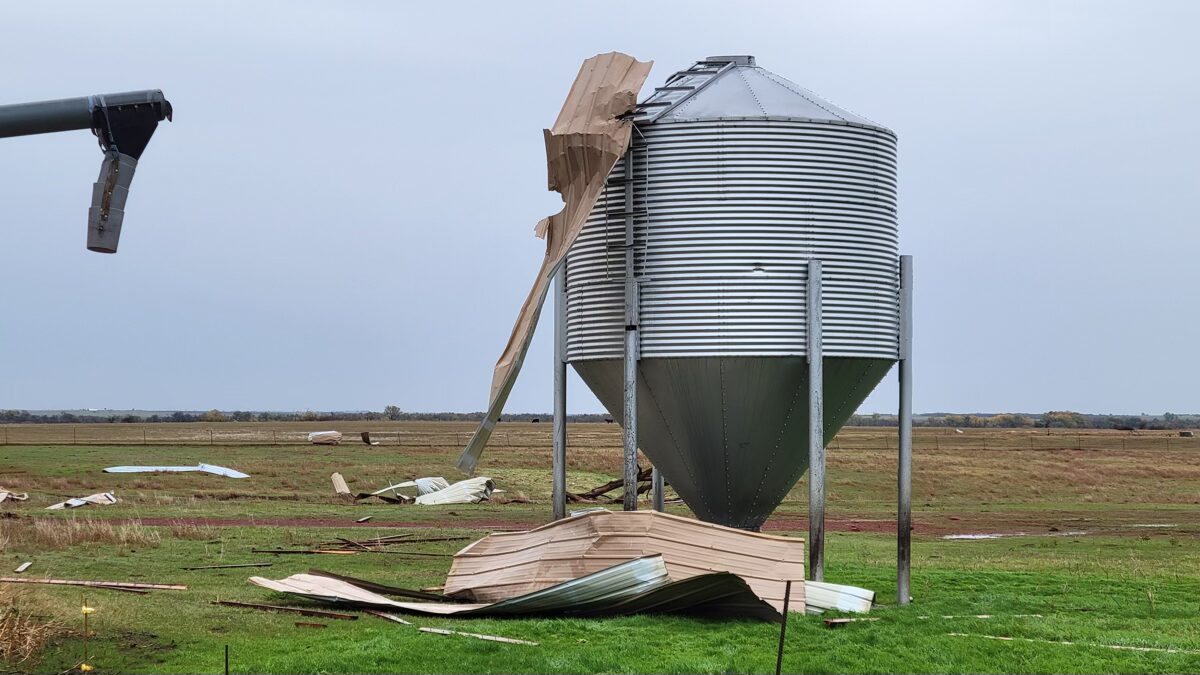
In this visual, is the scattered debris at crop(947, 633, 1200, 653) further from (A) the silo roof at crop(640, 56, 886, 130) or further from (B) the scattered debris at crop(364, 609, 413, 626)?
(A) the silo roof at crop(640, 56, 886, 130)

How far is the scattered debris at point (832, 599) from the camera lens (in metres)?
18.6

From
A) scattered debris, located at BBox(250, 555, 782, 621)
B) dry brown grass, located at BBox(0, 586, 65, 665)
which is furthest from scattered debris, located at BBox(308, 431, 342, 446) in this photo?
dry brown grass, located at BBox(0, 586, 65, 665)

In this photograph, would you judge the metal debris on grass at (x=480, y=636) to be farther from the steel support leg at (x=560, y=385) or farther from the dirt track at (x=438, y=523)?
the dirt track at (x=438, y=523)

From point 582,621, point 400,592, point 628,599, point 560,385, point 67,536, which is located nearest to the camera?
point 582,621

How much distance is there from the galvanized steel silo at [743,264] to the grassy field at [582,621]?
12.1ft

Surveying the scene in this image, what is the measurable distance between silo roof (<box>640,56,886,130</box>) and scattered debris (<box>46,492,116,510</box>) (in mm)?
23982

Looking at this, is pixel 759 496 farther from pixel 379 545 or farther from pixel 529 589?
pixel 379 545

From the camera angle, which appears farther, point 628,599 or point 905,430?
point 905,430

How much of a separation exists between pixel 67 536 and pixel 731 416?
1337 centimetres

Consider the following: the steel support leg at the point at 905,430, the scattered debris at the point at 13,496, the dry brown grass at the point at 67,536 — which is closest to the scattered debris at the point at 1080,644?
the steel support leg at the point at 905,430

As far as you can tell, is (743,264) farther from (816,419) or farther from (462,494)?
(462,494)

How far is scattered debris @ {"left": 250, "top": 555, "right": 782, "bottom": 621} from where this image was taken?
17.2 meters

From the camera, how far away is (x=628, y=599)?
17.5 m

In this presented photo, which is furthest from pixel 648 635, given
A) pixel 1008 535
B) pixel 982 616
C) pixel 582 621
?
pixel 1008 535
